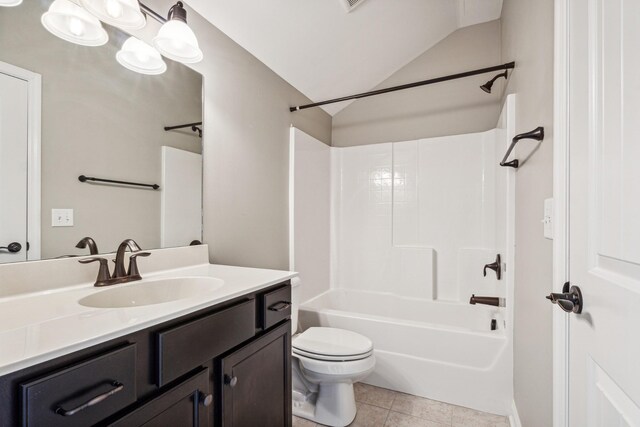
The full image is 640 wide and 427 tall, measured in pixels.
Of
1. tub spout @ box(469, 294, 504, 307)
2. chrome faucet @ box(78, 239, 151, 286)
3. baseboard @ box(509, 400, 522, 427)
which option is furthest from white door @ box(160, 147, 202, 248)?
baseboard @ box(509, 400, 522, 427)

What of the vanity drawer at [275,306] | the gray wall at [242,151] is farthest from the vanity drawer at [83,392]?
the gray wall at [242,151]

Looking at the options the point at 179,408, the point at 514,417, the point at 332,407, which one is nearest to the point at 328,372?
the point at 332,407

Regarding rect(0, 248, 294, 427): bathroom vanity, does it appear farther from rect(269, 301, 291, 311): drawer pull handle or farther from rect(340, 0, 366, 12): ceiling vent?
rect(340, 0, 366, 12): ceiling vent

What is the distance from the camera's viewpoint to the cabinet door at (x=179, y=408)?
2.29 feet

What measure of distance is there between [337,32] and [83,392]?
226cm

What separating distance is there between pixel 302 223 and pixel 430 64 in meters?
1.90

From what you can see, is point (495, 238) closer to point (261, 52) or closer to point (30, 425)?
point (261, 52)

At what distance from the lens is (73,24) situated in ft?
3.47

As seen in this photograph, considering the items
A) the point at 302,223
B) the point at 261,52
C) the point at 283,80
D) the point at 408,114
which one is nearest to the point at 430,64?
the point at 408,114

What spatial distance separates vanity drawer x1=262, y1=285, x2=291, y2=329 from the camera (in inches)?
44.1

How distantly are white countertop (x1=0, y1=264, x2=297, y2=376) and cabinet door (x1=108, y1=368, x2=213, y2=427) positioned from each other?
19 cm

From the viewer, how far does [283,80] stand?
2.21 metres

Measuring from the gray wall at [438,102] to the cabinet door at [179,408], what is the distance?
2.56 meters

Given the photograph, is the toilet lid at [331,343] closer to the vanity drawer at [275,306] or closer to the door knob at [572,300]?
the vanity drawer at [275,306]
